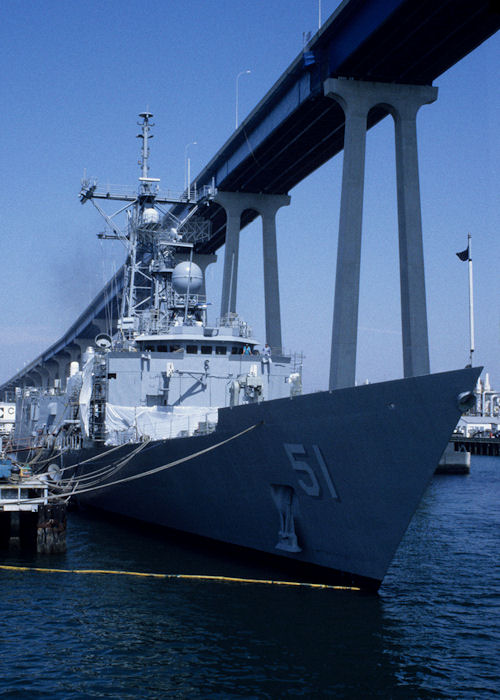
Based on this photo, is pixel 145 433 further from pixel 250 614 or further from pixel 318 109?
pixel 318 109

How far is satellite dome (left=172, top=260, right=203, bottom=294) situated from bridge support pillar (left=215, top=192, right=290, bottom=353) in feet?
53.2

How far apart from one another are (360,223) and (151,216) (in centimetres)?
742

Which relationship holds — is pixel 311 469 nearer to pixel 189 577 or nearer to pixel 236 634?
pixel 236 634

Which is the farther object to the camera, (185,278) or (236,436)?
(185,278)

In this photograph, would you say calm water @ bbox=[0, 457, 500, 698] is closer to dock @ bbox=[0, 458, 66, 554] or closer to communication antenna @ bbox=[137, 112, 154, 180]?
dock @ bbox=[0, 458, 66, 554]

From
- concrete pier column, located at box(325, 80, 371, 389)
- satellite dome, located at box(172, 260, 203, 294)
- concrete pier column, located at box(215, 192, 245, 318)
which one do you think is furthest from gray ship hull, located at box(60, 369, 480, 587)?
concrete pier column, located at box(215, 192, 245, 318)

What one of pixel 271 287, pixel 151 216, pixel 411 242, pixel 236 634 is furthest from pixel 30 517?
pixel 271 287

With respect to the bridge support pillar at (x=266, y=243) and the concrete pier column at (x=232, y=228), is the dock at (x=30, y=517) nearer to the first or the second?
the bridge support pillar at (x=266, y=243)

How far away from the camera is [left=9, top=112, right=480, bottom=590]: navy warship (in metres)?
11.6

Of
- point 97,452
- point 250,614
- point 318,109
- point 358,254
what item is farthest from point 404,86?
point 250,614

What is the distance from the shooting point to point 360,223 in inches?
1041

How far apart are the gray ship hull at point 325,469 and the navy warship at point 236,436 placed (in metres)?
0.02

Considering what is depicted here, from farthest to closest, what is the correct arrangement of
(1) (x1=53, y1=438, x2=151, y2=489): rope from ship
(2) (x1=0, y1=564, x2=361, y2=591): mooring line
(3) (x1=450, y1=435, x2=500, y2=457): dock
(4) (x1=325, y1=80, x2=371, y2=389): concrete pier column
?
(3) (x1=450, y1=435, x2=500, y2=457): dock → (4) (x1=325, y1=80, x2=371, y2=389): concrete pier column → (1) (x1=53, y1=438, x2=151, y2=489): rope from ship → (2) (x1=0, y1=564, x2=361, y2=591): mooring line

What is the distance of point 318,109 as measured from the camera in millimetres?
29172
